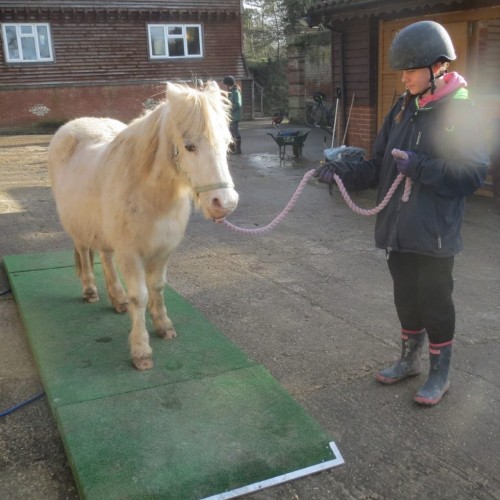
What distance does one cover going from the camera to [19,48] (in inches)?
852

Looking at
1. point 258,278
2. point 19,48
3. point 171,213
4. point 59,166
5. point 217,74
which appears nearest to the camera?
point 171,213

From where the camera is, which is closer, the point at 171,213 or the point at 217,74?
the point at 171,213

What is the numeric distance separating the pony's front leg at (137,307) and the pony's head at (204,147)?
78 centimetres

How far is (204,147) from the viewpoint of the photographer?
9.77ft

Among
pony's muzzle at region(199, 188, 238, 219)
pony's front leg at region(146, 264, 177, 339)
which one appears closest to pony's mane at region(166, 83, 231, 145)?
pony's muzzle at region(199, 188, 238, 219)

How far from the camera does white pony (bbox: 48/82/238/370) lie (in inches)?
117

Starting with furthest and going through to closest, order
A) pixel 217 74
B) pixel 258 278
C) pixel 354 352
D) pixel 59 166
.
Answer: pixel 217 74
pixel 258 278
pixel 59 166
pixel 354 352

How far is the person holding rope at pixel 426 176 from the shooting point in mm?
2865

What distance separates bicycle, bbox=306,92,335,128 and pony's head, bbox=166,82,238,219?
16.9 meters

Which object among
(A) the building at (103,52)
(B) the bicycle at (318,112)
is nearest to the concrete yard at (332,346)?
(B) the bicycle at (318,112)

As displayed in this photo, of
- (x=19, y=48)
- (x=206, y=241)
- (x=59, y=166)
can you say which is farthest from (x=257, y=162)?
(x=19, y=48)

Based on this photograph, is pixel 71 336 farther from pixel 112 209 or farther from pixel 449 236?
pixel 449 236

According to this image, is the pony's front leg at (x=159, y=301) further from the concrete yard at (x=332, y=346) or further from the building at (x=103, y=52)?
the building at (x=103, y=52)

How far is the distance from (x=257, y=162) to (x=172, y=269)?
8132 mm
